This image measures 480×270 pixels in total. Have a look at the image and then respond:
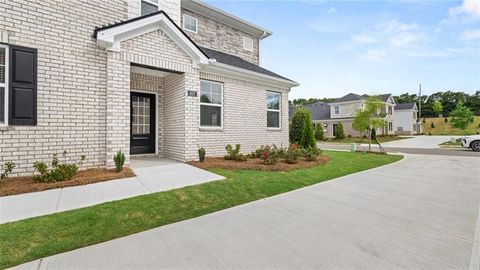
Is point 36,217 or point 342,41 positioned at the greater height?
point 342,41

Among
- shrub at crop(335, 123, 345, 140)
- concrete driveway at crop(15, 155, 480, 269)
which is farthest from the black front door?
shrub at crop(335, 123, 345, 140)

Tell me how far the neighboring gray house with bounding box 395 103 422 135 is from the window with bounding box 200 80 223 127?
4933 centimetres

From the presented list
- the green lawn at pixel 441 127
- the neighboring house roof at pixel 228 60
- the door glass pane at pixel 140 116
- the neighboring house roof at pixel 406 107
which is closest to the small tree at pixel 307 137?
the neighboring house roof at pixel 228 60

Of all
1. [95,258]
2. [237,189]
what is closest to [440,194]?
[237,189]

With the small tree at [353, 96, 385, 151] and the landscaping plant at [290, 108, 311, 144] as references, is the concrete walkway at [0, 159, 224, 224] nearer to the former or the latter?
the landscaping plant at [290, 108, 311, 144]

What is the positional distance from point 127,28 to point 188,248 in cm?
661

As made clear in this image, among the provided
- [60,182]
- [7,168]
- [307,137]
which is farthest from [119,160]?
[307,137]

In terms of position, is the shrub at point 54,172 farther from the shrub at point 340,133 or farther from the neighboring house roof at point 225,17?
the shrub at point 340,133

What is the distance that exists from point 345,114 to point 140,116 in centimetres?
3499

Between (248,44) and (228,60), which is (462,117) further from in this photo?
(228,60)

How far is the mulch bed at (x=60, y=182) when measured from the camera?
473cm

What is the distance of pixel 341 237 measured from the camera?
10.6 ft

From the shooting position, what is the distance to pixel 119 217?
3760mm

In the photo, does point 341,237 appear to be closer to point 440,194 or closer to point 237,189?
point 237,189
